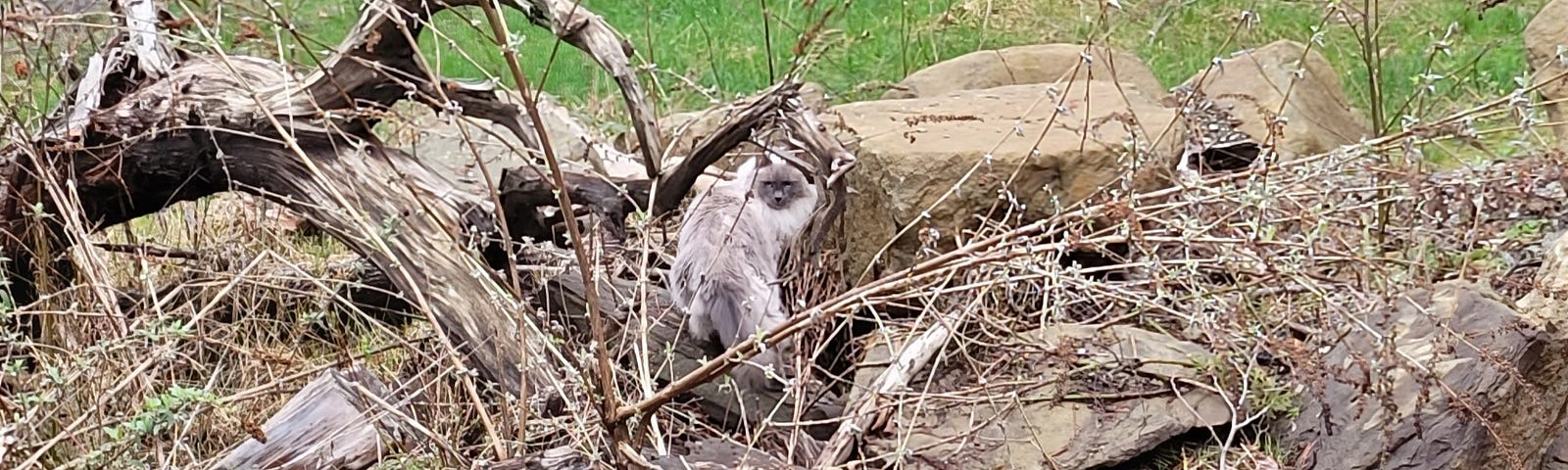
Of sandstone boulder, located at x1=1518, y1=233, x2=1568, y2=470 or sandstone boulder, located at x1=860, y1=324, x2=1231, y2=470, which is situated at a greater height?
sandstone boulder, located at x1=1518, y1=233, x2=1568, y2=470

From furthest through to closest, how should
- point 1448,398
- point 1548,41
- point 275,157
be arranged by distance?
point 1548,41, point 275,157, point 1448,398

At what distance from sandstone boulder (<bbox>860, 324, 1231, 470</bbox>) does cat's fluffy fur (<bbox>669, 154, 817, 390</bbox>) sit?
22.5 inches

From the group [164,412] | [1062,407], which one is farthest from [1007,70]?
[164,412]

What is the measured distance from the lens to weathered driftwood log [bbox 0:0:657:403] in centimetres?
437

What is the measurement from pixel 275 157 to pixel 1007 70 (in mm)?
4026

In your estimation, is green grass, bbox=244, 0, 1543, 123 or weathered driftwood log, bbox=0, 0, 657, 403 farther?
green grass, bbox=244, 0, 1543, 123

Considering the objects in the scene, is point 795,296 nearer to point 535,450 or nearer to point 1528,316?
point 535,450

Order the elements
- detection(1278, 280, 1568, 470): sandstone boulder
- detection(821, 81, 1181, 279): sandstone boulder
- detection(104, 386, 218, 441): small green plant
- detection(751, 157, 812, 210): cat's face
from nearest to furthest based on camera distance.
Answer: detection(104, 386, 218, 441): small green plant → detection(1278, 280, 1568, 470): sandstone boulder → detection(821, 81, 1181, 279): sandstone boulder → detection(751, 157, 812, 210): cat's face

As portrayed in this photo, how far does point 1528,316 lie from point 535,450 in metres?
2.60

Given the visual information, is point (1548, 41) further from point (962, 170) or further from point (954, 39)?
point (954, 39)

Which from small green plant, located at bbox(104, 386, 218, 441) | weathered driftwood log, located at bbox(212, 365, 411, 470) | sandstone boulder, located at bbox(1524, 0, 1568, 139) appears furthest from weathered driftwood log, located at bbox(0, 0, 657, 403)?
sandstone boulder, located at bbox(1524, 0, 1568, 139)

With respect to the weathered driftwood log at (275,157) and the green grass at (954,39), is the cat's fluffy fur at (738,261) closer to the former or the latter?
the weathered driftwood log at (275,157)

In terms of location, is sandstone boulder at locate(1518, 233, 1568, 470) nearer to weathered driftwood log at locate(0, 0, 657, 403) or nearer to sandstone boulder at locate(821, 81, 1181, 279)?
sandstone boulder at locate(821, 81, 1181, 279)

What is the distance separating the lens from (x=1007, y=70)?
786 cm
